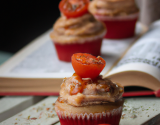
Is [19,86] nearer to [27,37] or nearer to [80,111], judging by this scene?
[80,111]

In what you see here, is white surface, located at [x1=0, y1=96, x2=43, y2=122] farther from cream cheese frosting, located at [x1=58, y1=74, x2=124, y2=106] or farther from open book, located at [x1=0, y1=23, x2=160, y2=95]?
cream cheese frosting, located at [x1=58, y1=74, x2=124, y2=106]

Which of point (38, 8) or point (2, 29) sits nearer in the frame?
point (2, 29)

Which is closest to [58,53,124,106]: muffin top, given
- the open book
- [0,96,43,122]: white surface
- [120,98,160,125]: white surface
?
[120,98,160,125]: white surface

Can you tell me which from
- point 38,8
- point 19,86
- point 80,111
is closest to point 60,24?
point 19,86

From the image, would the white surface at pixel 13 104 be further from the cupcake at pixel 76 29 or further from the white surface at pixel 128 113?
the cupcake at pixel 76 29

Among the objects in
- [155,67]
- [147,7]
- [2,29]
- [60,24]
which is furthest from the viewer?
[2,29]

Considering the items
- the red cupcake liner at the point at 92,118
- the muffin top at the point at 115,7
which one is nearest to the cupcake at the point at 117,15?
the muffin top at the point at 115,7

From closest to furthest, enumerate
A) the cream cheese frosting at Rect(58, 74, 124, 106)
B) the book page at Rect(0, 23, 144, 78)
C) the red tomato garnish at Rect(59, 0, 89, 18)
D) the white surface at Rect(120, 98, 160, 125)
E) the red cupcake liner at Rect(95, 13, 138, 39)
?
the cream cheese frosting at Rect(58, 74, 124, 106), the white surface at Rect(120, 98, 160, 125), the book page at Rect(0, 23, 144, 78), the red tomato garnish at Rect(59, 0, 89, 18), the red cupcake liner at Rect(95, 13, 138, 39)
